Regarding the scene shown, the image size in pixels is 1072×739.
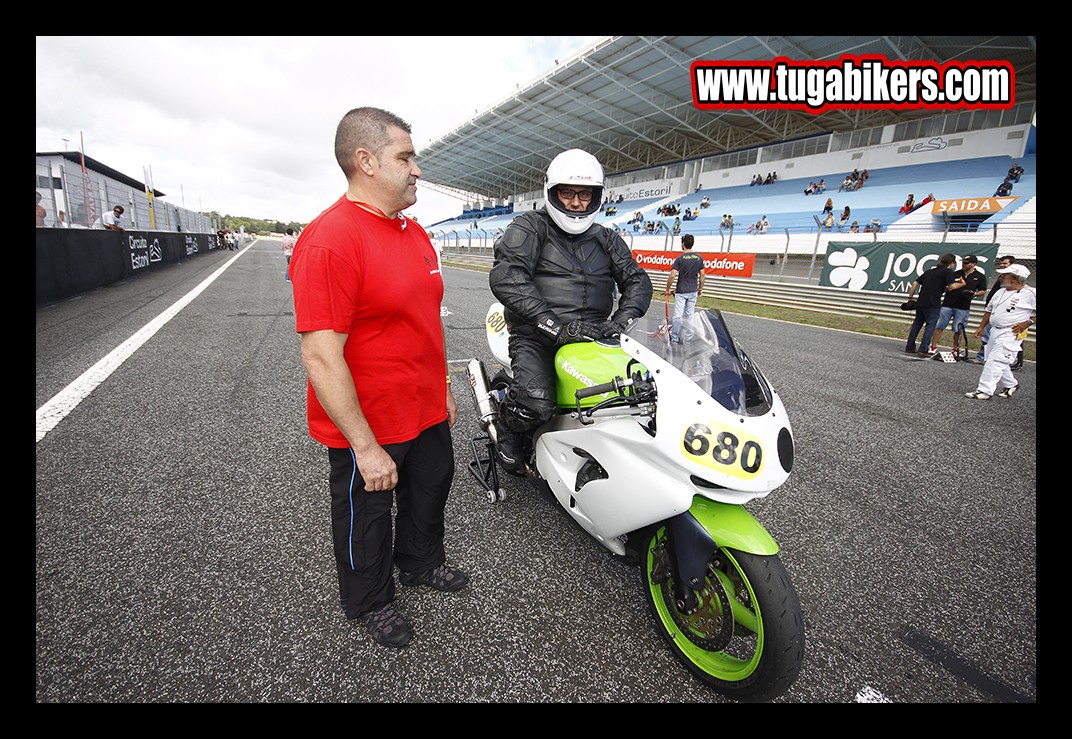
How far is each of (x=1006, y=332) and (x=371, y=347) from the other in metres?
7.80

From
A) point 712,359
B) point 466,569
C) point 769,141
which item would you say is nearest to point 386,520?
point 466,569

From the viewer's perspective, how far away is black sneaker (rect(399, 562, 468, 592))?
6.95 feet

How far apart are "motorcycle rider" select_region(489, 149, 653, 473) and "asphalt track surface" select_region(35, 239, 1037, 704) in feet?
2.54

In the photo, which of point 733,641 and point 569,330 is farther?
point 569,330

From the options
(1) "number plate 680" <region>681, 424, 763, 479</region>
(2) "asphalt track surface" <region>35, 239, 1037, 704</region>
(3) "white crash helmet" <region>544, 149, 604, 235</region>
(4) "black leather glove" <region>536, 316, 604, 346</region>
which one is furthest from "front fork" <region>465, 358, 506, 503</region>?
(1) "number plate 680" <region>681, 424, 763, 479</region>

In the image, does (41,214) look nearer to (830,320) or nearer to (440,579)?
(440,579)

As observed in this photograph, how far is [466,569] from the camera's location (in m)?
2.26

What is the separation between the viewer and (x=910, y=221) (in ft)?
74.0

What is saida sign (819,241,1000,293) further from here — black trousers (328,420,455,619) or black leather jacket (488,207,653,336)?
black trousers (328,420,455,619)

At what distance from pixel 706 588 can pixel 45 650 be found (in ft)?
8.26
